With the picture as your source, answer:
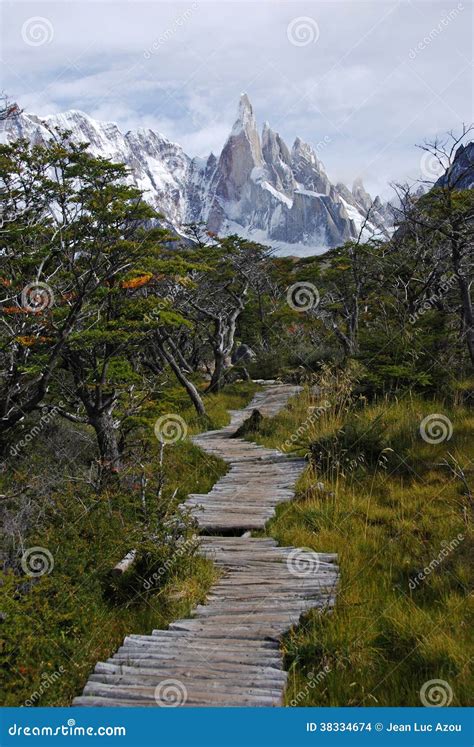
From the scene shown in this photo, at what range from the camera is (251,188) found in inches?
6845

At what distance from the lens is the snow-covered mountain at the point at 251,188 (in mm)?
167625

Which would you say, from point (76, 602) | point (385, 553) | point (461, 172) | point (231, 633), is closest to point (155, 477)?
point (76, 602)

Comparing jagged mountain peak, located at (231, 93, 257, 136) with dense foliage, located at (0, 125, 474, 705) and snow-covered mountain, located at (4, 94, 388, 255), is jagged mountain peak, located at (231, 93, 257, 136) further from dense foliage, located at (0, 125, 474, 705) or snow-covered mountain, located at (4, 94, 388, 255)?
dense foliage, located at (0, 125, 474, 705)

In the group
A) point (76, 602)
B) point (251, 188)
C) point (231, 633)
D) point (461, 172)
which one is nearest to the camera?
point (231, 633)

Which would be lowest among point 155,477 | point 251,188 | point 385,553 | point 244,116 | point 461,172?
point 385,553

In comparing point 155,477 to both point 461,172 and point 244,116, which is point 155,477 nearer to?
point 461,172

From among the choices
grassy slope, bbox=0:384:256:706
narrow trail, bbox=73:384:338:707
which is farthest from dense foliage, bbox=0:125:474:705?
narrow trail, bbox=73:384:338:707

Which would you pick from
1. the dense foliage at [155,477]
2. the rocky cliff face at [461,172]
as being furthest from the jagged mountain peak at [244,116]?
the rocky cliff face at [461,172]

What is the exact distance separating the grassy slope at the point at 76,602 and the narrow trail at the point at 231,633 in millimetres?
259

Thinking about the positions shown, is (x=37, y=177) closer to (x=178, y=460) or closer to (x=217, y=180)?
(x=178, y=460)

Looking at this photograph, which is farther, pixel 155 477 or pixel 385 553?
pixel 155 477

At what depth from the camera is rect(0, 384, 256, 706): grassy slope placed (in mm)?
4023

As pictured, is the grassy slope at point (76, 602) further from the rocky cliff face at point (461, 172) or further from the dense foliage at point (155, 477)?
the rocky cliff face at point (461, 172)

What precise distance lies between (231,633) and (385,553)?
193cm
